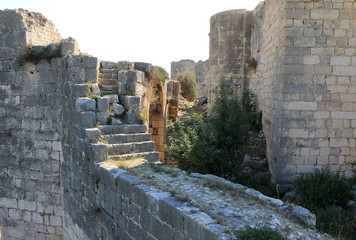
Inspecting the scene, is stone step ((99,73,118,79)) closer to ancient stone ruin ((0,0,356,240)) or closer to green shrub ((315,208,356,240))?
ancient stone ruin ((0,0,356,240))

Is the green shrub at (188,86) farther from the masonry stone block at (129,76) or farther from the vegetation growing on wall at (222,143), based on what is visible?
the masonry stone block at (129,76)

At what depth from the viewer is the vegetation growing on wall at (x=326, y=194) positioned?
6.41 metres

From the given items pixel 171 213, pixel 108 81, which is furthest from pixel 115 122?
pixel 171 213

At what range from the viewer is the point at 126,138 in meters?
6.06

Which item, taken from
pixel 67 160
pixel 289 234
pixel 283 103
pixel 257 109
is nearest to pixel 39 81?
pixel 67 160

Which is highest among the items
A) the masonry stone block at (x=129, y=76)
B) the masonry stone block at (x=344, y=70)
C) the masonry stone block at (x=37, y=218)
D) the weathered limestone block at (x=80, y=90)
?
the masonry stone block at (x=344, y=70)

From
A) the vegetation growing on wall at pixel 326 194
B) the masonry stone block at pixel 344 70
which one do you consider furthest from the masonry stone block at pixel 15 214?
the masonry stone block at pixel 344 70

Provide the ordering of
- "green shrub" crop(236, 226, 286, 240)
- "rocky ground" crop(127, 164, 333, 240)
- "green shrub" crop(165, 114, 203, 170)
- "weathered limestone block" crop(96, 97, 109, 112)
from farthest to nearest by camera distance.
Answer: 1. "green shrub" crop(165, 114, 203, 170)
2. "weathered limestone block" crop(96, 97, 109, 112)
3. "rocky ground" crop(127, 164, 333, 240)
4. "green shrub" crop(236, 226, 286, 240)

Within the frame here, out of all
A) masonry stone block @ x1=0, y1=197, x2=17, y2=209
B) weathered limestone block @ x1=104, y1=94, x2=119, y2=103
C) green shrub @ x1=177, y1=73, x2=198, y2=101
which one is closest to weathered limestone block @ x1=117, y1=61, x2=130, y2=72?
weathered limestone block @ x1=104, y1=94, x2=119, y2=103

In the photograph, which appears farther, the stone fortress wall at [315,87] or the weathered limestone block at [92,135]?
the stone fortress wall at [315,87]

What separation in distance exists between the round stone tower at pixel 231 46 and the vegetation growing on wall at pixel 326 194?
7.82 meters

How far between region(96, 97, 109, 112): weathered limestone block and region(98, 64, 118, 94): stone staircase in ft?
2.04

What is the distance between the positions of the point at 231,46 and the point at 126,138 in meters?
Answer: 10.4

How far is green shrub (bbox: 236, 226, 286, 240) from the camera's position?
2.90 m
